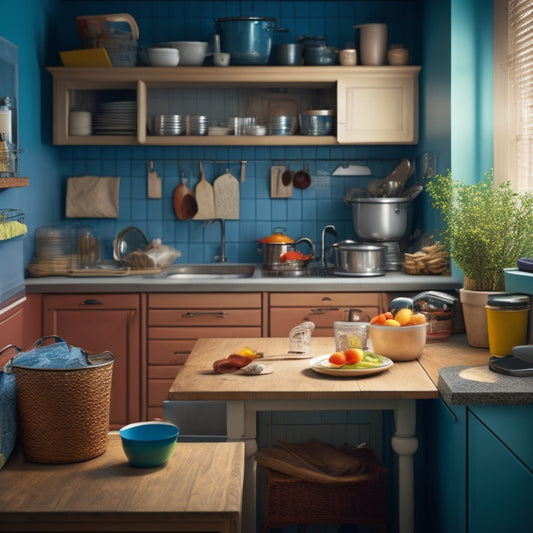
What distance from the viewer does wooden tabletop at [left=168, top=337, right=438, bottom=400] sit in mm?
2404

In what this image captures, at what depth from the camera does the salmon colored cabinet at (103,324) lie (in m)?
4.29

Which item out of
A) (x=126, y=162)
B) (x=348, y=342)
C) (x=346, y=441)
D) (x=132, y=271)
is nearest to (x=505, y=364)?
(x=348, y=342)

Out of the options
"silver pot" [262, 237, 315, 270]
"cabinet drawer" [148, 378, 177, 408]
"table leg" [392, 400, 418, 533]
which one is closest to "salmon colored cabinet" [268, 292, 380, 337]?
"silver pot" [262, 237, 315, 270]

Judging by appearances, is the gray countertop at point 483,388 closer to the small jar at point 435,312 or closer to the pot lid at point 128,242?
the small jar at point 435,312

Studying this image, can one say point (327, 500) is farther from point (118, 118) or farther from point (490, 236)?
point (118, 118)

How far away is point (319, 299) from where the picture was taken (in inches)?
169

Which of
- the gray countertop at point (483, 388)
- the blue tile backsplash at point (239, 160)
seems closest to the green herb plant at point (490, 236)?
the gray countertop at point (483, 388)

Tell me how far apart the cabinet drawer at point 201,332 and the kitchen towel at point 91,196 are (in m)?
1.00

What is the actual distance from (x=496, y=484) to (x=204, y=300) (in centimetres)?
236

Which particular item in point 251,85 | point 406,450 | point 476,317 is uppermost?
point 251,85

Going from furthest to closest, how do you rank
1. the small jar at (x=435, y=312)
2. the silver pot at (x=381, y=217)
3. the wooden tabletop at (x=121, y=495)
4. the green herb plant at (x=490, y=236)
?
1. the silver pot at (x=381, y=217)
2. the small jar at (x=435, y=312)
3. the green herb plant at (x=490, y=236)
4. the wooden tabletop at (x=121, y=495)

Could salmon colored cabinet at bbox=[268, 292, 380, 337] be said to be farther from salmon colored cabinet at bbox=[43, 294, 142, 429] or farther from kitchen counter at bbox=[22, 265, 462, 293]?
salmon colored cabinet at bbox=[43, 294, 142, 429]

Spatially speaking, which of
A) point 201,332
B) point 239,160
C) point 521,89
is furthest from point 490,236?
point 239,160

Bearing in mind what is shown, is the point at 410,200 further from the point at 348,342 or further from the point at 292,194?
the point at 348,342
